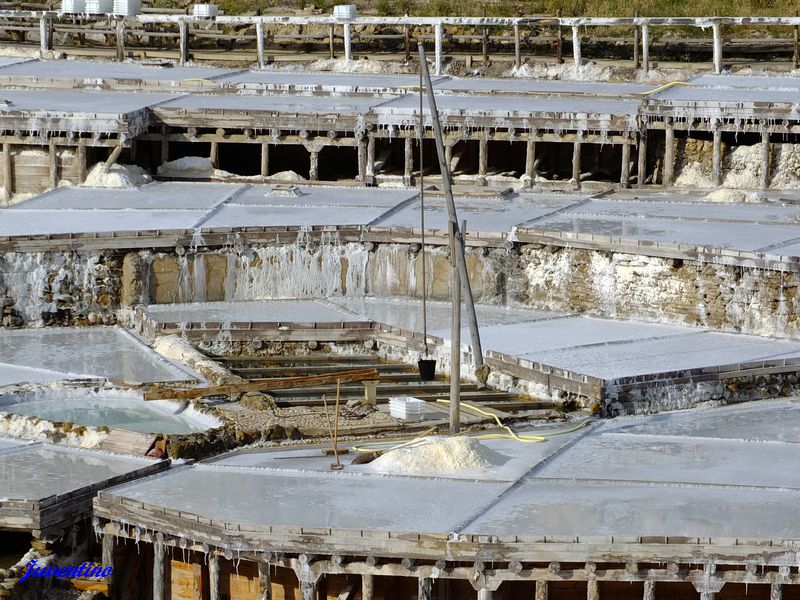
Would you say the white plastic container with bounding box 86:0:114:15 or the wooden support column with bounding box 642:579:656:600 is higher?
the white plastic container with bounding box 86:0:114:15

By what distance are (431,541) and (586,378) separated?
4916 mm

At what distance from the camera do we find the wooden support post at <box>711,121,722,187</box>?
26500 mm

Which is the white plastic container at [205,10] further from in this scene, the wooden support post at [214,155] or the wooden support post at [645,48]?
the wooden support post at [645,48]

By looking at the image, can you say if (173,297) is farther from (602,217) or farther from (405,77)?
(405,77)

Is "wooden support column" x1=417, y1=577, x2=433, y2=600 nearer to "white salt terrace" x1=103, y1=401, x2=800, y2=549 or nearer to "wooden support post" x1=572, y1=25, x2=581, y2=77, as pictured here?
"white salt terrace" x1=103, y1=401, x2=800, y2=549

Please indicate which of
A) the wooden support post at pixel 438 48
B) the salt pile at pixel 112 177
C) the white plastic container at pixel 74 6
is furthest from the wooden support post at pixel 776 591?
the white plastic container at pixel 74 6

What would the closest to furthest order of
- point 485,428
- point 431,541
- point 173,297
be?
1. point 431,541
2. point 485,428
3. point 173,297

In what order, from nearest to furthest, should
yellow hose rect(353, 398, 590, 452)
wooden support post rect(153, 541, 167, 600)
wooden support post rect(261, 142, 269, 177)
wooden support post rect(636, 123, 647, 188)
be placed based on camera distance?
wooden support post rect(153, 541, 167, 600), yellow hose rect(353, 398, 590, 452), wooden support post rect(636, 123, 647, 188), wooden support post rect(261, 142, 269, 177)

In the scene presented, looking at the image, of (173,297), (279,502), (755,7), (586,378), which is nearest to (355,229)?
(173,297)

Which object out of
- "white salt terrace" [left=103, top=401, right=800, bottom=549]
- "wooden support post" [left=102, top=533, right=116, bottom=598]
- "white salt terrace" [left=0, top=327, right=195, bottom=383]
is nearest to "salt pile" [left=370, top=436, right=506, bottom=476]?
"white salt terrace" [left=103, top=401, right=800, bottom=549]

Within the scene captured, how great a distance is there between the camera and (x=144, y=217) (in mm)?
24266

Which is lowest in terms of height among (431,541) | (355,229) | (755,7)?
(431,541)

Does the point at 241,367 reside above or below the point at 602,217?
below

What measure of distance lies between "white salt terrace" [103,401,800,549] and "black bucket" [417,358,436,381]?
2473 mm
